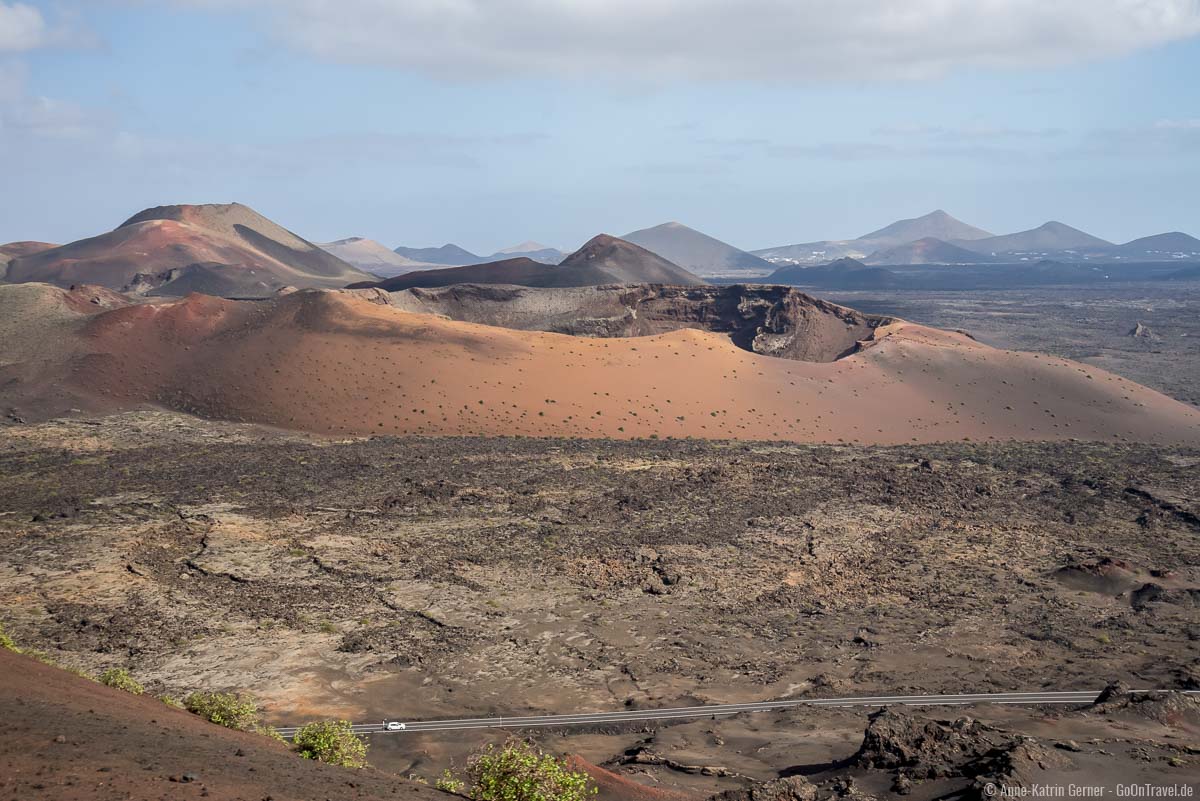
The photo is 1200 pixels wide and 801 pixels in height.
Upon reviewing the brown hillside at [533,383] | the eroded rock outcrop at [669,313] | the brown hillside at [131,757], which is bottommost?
the brown hillside at [131,757]

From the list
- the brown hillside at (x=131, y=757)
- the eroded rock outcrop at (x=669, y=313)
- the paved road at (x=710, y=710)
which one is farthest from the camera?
the eroded rock outcrop at (x=669, y=313)

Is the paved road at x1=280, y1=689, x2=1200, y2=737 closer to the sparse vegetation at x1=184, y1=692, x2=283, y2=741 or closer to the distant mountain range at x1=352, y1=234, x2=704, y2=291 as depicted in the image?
the sparse vegetation at x1=184, y1=692, x2=283, y2=741

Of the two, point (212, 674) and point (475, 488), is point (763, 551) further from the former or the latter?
point (212, 674)

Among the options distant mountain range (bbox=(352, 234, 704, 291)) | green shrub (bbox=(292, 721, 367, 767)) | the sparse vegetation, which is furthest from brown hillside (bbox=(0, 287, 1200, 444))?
distant mountain range (bbox=(352, 234, 704, 291))

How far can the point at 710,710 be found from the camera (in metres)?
18.0

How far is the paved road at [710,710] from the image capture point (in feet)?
56.4

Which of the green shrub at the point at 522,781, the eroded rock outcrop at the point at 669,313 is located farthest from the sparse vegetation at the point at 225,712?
the eroded rock outcrop at the point at 669,313

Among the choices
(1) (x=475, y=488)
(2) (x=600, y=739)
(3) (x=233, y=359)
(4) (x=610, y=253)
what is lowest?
(2) (x=600, y=739)

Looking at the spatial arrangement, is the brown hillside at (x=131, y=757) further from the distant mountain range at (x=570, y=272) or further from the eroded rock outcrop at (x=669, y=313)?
the distant mountain range at (x=570, y=272)

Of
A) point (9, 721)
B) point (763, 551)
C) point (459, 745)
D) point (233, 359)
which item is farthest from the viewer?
point (233, 359)

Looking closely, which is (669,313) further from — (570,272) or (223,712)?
(223,712)

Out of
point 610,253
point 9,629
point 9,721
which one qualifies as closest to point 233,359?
point 9,629

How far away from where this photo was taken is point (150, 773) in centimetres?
962

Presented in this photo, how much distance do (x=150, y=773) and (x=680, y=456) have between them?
29946 millimetres
